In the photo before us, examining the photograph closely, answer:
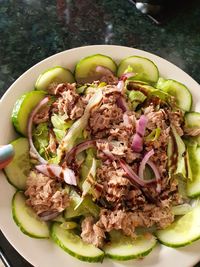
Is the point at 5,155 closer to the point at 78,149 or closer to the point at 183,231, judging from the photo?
the point at 78,149

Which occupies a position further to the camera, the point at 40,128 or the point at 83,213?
the point at 40,128

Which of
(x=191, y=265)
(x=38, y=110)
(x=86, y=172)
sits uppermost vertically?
(x=38, y=110)

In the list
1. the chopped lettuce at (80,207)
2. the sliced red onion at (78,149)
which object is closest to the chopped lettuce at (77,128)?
the sliced red onion at (78,149)

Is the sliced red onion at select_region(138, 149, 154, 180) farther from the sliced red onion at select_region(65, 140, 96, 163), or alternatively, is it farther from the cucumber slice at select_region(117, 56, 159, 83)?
the cucumber slice at select_region(117, 56, 159, 83)

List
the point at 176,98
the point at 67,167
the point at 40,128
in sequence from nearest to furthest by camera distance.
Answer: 1. the point at 67,167
2. the point at 40,128
3. the point at 176,98

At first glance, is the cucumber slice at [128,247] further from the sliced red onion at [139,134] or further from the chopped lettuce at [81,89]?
the chopped lettuce at [81,89]

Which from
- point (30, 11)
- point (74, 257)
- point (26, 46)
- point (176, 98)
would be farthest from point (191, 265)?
point (30, 11)

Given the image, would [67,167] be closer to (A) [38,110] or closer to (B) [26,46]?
(A) [38,110]

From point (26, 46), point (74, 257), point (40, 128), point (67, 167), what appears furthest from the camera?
point (26, 46)
